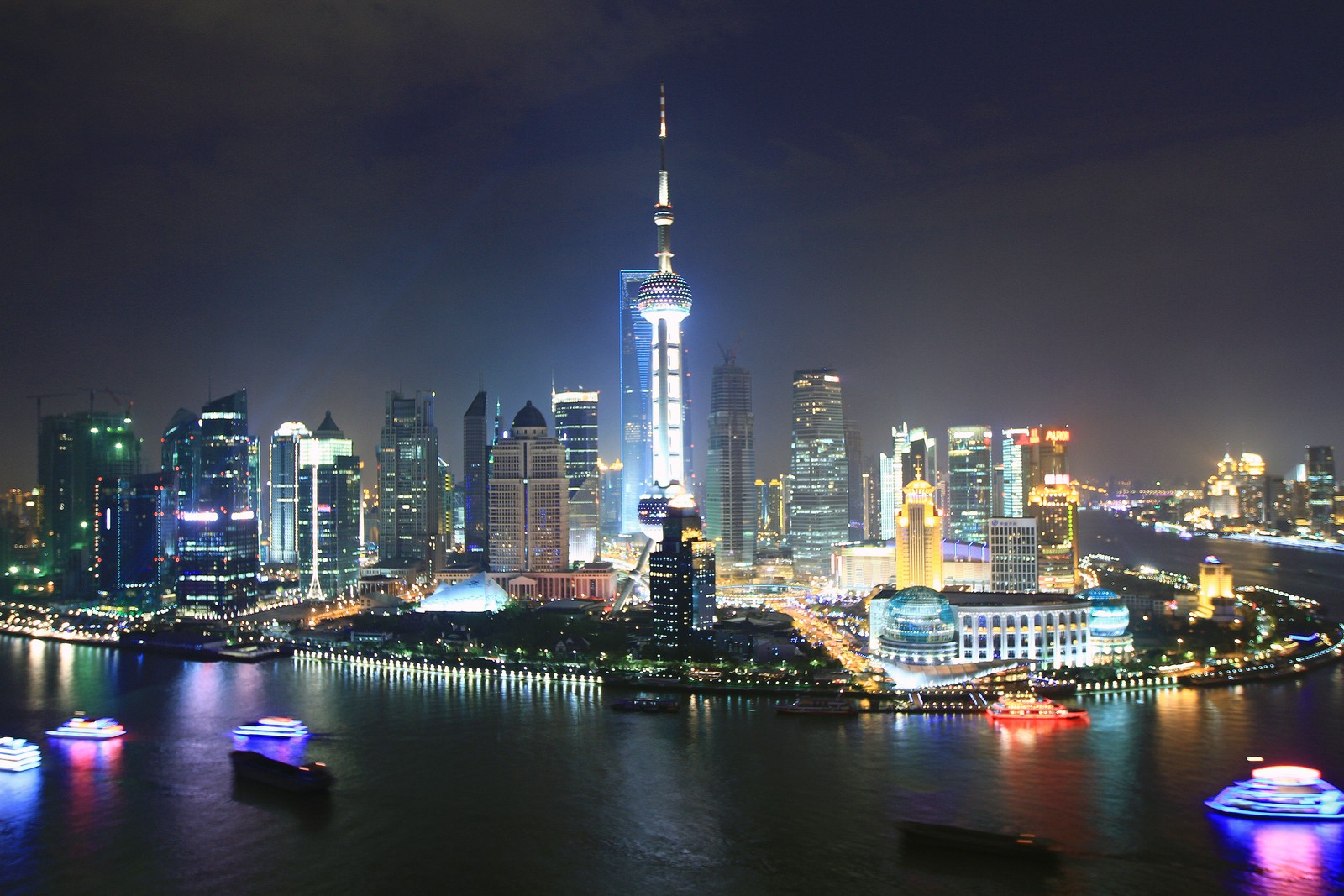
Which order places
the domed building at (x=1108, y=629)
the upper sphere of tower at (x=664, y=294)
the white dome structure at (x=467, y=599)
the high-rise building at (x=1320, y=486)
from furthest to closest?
the high-rise building at (x=1320, y=486)
the upper sphere of tower at (x=664, y=294)
the white dome structure at (x=467, y=599)
the domed building at (x=1108, y=629)

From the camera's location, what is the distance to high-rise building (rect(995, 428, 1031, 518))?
53.0 m

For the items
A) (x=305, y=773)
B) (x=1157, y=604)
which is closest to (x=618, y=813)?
(x=305, y=773)

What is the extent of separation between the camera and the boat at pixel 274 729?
18.8 meters

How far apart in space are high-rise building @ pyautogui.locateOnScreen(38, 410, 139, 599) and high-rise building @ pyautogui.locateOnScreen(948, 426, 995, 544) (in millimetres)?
42507

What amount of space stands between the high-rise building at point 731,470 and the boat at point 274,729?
34745mm

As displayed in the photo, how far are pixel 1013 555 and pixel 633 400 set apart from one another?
92.8ft

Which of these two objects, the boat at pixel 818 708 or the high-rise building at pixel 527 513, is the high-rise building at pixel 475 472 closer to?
the high-rise building at pixel 527 513

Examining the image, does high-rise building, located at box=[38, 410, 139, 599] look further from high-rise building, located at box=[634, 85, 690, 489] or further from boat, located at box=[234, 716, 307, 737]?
boat, located at box=[234, 716, 307, 737]

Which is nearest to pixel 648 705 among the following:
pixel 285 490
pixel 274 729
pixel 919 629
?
pixel 274 729

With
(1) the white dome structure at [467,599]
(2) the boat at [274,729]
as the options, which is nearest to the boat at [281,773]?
(2) the boat at [274,729]

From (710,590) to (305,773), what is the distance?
49.4 ft

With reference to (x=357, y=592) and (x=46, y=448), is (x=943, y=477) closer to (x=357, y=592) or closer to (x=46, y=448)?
(x=357, y=592)

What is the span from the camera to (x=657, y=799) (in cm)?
1517

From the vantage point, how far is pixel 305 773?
1583cm
